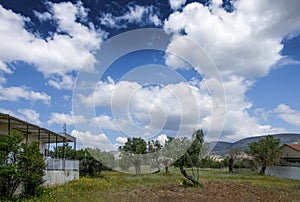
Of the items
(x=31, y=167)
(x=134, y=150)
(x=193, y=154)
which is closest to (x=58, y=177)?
(x=31, y=167)

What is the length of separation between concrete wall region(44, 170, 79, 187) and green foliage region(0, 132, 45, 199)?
4015 mm

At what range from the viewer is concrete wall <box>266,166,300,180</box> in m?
32.2

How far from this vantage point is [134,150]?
3825 cm

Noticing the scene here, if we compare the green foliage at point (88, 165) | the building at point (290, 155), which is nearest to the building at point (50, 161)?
the green foliage at point (88, 165)

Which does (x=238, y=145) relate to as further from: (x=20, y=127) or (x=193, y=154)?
(x=20, y=127)

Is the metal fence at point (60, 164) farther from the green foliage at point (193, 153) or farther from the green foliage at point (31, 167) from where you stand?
the green foliage at point (193, 153)

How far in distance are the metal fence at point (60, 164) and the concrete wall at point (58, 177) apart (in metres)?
0.25

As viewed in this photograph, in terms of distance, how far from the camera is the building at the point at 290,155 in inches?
1395

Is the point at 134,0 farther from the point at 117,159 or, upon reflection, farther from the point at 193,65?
the point at 117,159

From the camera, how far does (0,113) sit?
506 inches

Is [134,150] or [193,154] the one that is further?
[134,150]

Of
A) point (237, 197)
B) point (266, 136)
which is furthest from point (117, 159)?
point (237, 197)

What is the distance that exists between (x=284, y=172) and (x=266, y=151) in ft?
9.45

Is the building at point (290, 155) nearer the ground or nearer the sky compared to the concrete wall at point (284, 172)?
nearer the sky
